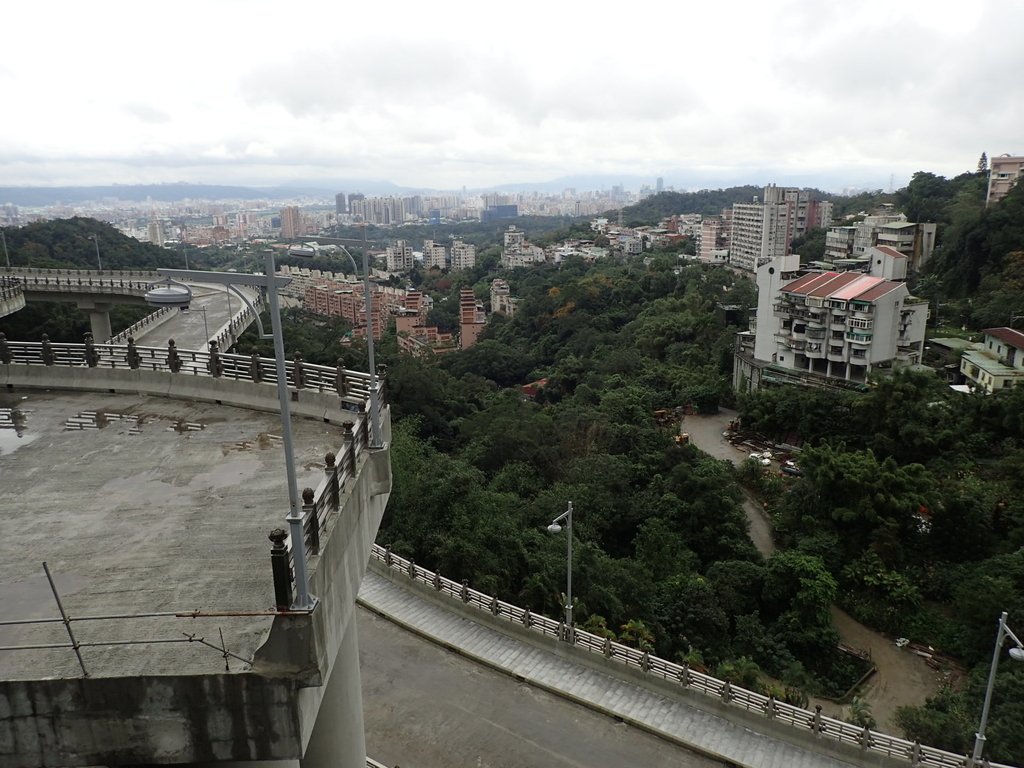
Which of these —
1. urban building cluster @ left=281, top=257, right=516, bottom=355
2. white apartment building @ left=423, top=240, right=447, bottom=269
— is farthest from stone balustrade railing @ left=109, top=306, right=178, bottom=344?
white apartment building @ left=423, top=240, right=447, bottom=269

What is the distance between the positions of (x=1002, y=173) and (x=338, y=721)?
261 feet

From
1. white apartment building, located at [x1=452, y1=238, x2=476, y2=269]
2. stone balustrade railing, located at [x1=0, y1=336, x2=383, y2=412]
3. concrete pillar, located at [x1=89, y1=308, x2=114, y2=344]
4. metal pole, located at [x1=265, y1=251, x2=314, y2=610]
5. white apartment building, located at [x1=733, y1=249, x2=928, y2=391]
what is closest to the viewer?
metal pole, located at [x1=265, y1=251, x2=314, y2=610]

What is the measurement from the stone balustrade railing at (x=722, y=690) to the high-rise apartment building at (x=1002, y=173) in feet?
210

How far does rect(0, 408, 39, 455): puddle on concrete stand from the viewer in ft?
34.1

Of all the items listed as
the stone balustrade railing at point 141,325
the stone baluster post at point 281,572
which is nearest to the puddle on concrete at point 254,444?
the stone baluster post at point 281,572

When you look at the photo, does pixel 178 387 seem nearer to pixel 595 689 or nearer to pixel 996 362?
pixel 595 689

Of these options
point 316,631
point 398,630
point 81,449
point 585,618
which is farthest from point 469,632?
point 316,631

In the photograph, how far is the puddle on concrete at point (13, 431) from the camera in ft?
34.1

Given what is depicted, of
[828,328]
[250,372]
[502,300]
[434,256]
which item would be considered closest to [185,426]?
[250,372]

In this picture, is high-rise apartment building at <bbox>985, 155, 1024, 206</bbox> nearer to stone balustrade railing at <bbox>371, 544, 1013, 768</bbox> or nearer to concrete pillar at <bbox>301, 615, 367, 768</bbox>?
stone balustrade railing at <bbox>371, 544, 1013, 768</bbox>

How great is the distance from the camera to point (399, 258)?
144750mm

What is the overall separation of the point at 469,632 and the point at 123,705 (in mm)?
10603

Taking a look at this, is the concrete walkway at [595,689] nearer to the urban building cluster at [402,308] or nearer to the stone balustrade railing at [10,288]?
the stone balustrade railing at [10,288]

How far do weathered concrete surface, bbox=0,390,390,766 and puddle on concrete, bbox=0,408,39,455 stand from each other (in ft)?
0.25
